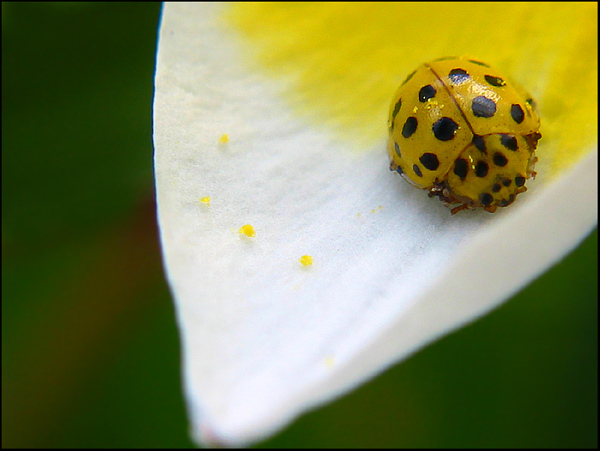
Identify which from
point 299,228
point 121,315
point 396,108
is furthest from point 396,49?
point 121,315

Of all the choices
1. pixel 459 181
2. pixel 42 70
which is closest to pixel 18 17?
pixel 42 70

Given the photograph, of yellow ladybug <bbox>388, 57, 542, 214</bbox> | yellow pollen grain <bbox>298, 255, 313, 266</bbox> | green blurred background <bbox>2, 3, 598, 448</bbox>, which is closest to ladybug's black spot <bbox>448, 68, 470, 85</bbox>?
yellow ladybug <bbox>388, 57, 542, 214</bbox>

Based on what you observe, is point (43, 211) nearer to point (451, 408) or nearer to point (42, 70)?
point (42, 70)

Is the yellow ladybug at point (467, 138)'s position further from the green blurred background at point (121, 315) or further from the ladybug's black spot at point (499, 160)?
the green blurred background at point (121, 315)

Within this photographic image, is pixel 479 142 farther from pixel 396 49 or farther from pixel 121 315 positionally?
pixel 121 315

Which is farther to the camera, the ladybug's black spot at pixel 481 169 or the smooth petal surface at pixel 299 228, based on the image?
the ladybug's black spot at pixel 481 169

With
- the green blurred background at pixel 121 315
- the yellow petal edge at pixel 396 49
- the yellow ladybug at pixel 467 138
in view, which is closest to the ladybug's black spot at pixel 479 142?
the yellow ladybug at pixel 467 138
